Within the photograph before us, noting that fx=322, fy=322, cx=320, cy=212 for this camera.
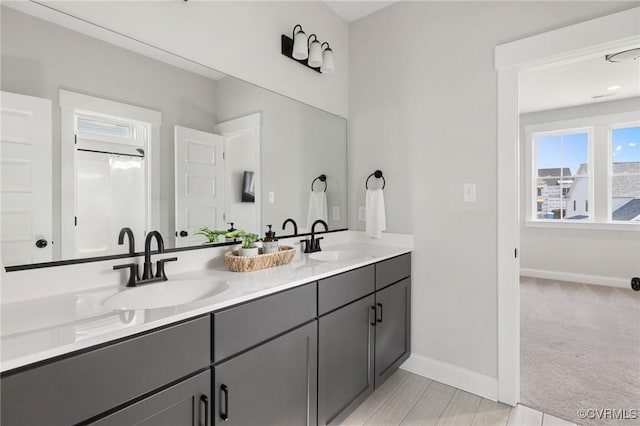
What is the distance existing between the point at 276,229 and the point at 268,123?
0.67 metres

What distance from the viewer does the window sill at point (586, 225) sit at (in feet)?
14.2

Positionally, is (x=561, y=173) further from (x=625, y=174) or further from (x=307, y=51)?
→ (x=307, y=51)

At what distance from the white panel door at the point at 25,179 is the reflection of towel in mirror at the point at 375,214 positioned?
1.86 metres

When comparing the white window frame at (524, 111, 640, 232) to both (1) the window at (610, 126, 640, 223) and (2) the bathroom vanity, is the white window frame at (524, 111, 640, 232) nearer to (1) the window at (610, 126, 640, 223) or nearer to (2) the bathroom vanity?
(1) the window at (610, 126, 640, 223)

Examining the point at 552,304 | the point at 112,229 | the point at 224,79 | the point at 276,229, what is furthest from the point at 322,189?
the point at 552,304

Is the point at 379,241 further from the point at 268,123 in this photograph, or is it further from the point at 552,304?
the point at 552,304

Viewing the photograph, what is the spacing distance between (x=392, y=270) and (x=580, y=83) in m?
3.59

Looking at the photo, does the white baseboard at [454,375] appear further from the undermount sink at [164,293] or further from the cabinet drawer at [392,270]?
the undermount sink at [164,293]

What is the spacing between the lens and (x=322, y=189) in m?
2.44

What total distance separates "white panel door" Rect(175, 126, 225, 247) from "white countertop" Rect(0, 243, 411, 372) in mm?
244

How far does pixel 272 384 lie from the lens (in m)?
1.27

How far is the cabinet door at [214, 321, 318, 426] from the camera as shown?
1103 mm

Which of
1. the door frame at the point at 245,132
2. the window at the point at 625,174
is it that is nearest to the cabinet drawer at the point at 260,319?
the door frame at the point at 245,132

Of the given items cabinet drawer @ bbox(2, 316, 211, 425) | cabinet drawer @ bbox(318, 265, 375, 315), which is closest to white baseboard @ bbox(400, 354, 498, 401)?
cabinet drawer @ bbox(318, 265, 375, 315)
